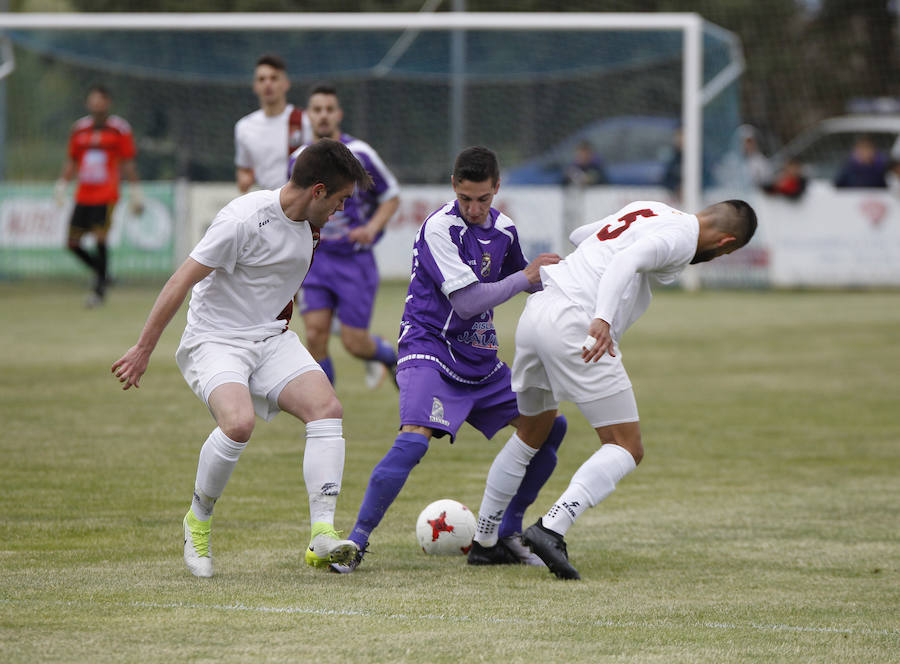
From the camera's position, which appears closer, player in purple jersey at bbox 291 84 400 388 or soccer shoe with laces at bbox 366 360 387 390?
player in purple jersey at bbox 291 84 400 388

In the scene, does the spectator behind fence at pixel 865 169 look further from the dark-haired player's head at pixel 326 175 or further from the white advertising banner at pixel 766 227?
the dark-haired player's head at pixel 326 175

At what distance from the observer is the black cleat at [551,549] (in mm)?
5320

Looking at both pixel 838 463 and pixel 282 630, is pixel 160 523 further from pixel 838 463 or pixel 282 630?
pixel 838 463

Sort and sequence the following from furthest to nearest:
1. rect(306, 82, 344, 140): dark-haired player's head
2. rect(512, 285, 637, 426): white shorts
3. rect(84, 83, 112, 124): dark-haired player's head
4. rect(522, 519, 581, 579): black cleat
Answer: rect(84, 83, 112, 124): dark-haired player's head, rect(306, 82, 344, 140): dark-haired player's head, rect(512, 285, 637, 426): white shorts, rect(522, 519, 581, 579): black cleat

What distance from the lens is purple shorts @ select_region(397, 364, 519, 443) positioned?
566 centimetres

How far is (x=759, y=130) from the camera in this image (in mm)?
32406

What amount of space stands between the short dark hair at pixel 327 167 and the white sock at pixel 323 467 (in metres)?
0.92

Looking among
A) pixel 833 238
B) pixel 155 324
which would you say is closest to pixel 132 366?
pixel 155 324

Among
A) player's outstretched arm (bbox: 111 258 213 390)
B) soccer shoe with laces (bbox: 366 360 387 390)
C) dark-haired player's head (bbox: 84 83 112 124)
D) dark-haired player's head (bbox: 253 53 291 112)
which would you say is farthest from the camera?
dark-haired player's head (bbox: 84 83 112 124)

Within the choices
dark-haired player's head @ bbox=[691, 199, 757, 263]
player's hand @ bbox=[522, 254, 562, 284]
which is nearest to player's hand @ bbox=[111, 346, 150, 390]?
player's hand @ bbox=[522, 254, 562, 284]

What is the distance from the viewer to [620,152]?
23453 mm

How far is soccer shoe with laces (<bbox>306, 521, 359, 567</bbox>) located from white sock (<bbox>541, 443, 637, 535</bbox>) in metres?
0.77

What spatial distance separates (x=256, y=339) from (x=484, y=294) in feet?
3.07

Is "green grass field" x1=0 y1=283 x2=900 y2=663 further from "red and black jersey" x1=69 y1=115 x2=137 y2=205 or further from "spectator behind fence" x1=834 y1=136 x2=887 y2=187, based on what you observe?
"spectator behind fence" x1=834 y1=136 x2=887 y2=187
